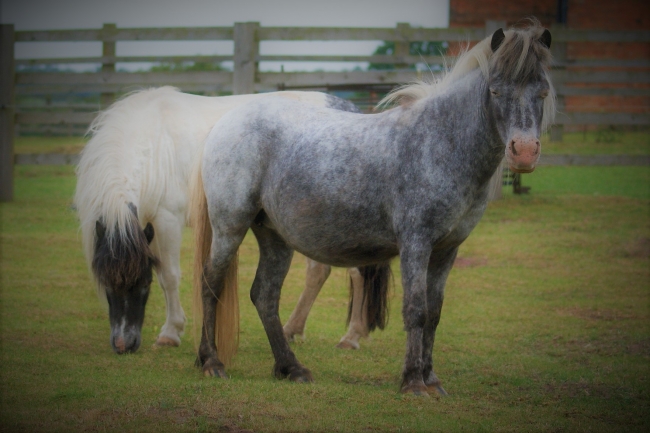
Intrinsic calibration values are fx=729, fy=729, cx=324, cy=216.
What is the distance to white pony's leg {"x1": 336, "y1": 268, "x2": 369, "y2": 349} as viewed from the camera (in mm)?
6398

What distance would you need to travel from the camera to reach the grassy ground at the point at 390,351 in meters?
4.23

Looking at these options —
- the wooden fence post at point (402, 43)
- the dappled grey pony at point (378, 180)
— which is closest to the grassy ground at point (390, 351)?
the dappled grey pony at point (378, 180)

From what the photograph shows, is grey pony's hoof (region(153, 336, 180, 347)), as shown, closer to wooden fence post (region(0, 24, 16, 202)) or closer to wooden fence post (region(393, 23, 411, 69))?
wooden fence post (region(393, 23, 411, 69))

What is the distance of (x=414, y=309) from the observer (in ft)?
14.8

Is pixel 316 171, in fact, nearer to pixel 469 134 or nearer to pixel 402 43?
pixel 469 134

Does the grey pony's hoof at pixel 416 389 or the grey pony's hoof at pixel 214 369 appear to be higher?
the grey pony's hoof at pixel 416 389

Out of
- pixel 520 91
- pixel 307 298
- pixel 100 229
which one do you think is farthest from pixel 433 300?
pixel 100 229

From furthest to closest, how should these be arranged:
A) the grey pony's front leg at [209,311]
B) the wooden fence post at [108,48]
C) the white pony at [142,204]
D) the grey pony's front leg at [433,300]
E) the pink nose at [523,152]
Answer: the wooden fence post at [108,48], the white pony at [142,204], the grey pony's front leg at [209,311], the grey pony's front leg at [433,300], the pink nose at [523,152]

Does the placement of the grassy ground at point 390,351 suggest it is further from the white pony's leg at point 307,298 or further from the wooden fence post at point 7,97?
the wooden fence post at point 7,97

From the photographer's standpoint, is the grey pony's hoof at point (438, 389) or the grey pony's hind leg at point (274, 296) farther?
the grey pony's hind leg at point (274, 296)

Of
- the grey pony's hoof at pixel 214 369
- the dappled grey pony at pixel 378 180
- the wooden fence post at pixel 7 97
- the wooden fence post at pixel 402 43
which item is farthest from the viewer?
the wooden fence post at pixel 7 97

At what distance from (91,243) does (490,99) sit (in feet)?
11.4

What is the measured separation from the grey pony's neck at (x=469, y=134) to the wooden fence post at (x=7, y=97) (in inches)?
393

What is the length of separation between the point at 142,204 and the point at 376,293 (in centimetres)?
215
